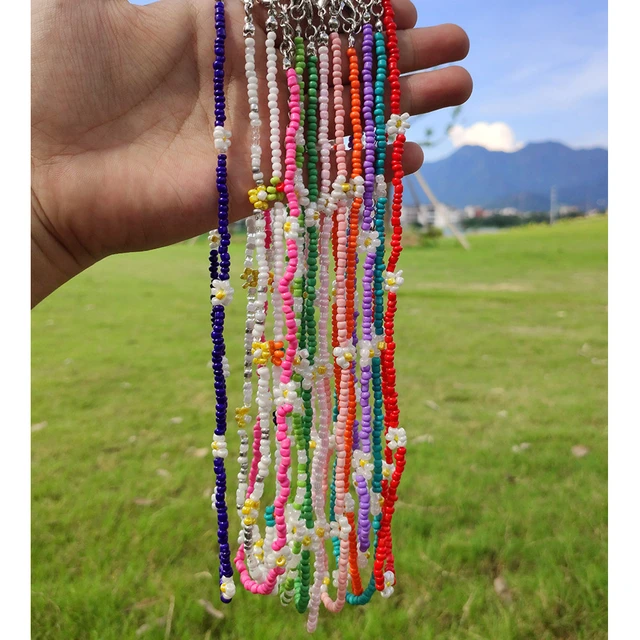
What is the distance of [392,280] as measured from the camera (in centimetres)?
77

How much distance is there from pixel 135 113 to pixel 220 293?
33 centimetres

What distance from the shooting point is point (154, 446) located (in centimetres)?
149

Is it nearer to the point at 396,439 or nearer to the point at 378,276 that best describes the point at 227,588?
the point at 396,439

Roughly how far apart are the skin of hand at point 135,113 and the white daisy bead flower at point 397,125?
12 centimetres

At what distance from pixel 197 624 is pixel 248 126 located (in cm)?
88

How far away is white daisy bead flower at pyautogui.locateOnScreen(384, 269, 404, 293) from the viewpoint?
77cm

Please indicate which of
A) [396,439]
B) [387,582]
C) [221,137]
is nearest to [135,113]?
[221,137]

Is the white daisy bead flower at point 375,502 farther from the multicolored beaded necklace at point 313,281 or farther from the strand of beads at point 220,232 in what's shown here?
the strand of beads at point 220,232

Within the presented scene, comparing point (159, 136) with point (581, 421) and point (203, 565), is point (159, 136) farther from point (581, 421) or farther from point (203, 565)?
point (581, 421)

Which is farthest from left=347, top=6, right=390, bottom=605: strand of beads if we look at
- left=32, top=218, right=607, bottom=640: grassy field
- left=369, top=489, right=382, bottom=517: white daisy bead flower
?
left=32, top=218, right=607, bottom=640: grassy field

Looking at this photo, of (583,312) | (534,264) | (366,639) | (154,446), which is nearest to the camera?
(366,639)

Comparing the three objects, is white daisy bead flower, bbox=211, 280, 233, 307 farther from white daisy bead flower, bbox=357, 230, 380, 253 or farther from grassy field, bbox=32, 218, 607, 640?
grassy field, bbox=32, 218, 607, 640

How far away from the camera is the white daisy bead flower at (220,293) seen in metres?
0.72

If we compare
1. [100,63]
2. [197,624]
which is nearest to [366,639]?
[197,624]
